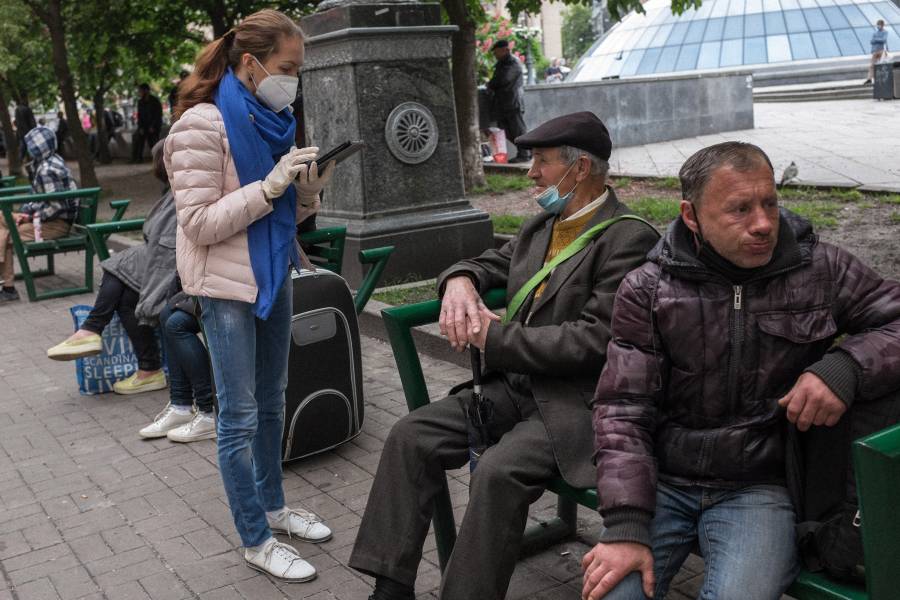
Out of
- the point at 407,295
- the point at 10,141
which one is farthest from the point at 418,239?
the point at 10,141

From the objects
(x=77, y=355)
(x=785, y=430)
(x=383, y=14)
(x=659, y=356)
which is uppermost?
(x=383, y=14)

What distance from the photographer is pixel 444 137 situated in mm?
8164

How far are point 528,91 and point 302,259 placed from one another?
1477 centimetres

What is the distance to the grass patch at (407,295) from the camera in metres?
7.32

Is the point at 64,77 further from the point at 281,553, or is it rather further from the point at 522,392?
the point at 522,392

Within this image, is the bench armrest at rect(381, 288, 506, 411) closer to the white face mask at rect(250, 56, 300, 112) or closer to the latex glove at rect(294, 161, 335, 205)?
the latex glove at rect(294, 161, 335, 205)

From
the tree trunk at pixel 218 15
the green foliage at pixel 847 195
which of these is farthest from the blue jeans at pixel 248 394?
the tree trunk at pixel 218 15

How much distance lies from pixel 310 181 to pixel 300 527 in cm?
142

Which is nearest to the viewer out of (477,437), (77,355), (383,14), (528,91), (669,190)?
(477,437)

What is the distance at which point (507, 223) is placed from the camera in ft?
31.4

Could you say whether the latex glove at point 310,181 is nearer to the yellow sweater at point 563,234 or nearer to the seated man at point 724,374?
the yellow sweater at point 563,234

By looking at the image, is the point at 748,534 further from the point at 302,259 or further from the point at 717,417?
the point at 302,259

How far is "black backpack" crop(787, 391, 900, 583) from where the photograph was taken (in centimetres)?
232

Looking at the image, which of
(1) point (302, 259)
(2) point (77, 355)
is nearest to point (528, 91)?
(2) point (77, 355)
